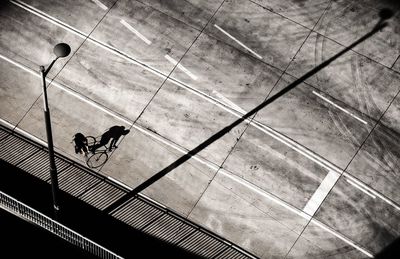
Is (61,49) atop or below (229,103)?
below

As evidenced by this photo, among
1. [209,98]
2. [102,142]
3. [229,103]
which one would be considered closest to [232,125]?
[229,103]

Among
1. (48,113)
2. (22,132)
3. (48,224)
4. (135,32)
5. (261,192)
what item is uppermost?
(135,32)

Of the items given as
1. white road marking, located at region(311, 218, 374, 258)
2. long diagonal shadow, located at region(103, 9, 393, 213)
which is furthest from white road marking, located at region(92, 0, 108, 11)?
white road marking, located at region(311, 218, 374, 258)

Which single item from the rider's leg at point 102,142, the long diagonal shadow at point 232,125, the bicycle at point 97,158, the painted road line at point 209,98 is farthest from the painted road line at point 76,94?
the long diagonal shadow at point 232,125

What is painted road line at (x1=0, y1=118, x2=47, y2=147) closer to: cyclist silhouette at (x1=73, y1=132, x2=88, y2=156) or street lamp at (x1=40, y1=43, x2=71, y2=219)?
cyclist silhouette at (x1=73, y1=132, x2=88, y2=156)

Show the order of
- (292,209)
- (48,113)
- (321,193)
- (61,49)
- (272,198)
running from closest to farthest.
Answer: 1. (61,49)
2. (48,113)
3. (292,209)
4. (272,198)
5. (321,193)

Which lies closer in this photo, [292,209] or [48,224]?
[48,224]

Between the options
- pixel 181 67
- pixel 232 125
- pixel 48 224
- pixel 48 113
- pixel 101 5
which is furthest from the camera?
pixel 101 5

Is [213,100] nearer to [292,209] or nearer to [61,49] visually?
[292,209]
